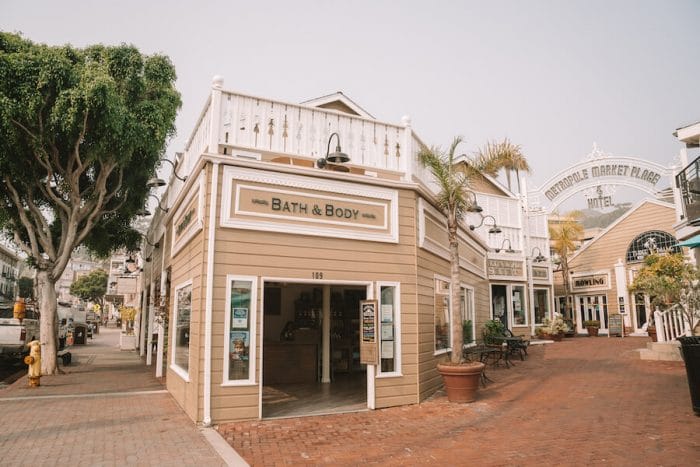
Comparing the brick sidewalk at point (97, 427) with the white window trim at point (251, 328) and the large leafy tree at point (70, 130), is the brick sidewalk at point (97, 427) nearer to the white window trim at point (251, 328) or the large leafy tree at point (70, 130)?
the white window trim at point (251, 328)

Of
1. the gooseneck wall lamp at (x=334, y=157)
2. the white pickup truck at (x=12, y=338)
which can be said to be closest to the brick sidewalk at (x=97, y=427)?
the white pickup truck at (x=12, y=338)

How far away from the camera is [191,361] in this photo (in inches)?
289

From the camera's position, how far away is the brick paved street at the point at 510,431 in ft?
17.1

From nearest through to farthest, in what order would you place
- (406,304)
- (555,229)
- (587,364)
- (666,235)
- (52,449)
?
(52,449) < (406,304) < (587,364) < (666,235) < (555,229)

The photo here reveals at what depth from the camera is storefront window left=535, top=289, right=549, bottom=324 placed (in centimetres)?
2364

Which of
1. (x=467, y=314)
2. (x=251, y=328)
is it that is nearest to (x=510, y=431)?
(x=251, y=328)

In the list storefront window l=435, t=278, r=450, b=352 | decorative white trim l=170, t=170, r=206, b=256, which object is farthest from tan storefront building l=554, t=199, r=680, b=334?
decorative white trim l=170, t=170, r=206, b=256

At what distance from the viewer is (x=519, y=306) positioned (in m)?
21.8

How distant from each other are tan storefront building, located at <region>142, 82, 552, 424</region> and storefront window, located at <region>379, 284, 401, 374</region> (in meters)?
0.02

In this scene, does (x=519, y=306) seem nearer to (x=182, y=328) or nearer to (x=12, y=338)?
(x=182, y=328)

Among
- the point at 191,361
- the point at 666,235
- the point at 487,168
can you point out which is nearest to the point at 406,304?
the point at 487,168

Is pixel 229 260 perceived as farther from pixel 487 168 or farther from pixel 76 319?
pixel 76 319

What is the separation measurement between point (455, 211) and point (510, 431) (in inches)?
156

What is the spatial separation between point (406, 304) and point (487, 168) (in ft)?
10.1
